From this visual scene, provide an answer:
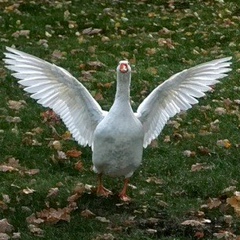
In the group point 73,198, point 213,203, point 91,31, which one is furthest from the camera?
point 91,31

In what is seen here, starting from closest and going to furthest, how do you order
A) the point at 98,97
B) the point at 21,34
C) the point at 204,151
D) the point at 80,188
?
1. the point at 80,188
2. the point at 204,151
3. the point at 98,97
4. the point at 21,34

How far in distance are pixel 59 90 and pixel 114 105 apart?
646mm

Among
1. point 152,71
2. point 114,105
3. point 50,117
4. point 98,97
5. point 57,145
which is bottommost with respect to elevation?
point 57,145

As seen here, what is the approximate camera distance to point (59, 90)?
6.71 metres

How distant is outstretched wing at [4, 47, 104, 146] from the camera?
6.54m

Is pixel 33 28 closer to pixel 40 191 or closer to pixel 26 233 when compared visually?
pixel 40 191

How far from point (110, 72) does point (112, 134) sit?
479cm

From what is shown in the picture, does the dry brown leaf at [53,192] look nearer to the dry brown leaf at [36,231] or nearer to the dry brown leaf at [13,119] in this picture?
the dry brown leaf at [36,231]

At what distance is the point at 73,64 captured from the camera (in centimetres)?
1124

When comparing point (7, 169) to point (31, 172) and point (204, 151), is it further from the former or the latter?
point (204, 151)

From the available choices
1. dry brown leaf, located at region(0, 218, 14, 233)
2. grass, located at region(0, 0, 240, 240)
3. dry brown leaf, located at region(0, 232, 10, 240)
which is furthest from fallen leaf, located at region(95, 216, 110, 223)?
dry brown leaf, located at region(0, 232, 10, 240)

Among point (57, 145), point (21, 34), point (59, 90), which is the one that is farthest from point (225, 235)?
point (21, 34)

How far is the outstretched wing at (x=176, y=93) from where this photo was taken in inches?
263

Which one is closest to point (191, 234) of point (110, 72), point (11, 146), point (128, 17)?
point (11, 146)
